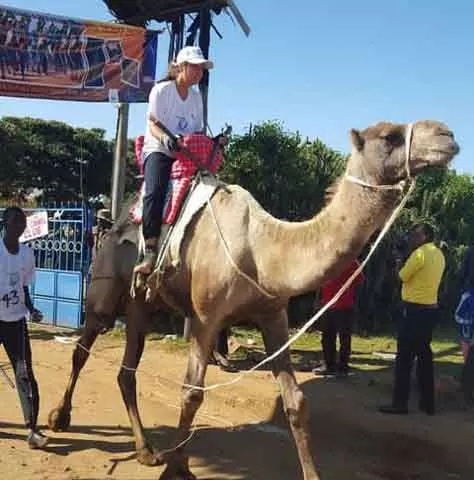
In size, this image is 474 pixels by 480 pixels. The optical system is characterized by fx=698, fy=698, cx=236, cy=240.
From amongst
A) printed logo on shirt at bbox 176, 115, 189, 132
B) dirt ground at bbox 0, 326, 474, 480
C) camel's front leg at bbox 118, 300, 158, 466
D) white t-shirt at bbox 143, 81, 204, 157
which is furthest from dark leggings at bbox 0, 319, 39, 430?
printed logo on shirt at bbox 176, 115, 189, 132

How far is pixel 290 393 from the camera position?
4941 mm

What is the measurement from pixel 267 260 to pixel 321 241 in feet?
1.61

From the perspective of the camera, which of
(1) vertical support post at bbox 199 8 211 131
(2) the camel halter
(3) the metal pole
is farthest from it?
(3) the metal pole

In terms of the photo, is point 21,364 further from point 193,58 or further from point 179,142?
point 193,58

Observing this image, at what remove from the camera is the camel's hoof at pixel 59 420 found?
611 cm

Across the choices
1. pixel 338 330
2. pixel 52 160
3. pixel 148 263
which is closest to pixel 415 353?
pixel 338 330

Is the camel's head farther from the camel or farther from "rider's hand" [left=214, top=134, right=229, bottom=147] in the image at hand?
"rider's hand" [left=214, top=134, right=229, bottom=147]

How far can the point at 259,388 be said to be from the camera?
7.99 metres

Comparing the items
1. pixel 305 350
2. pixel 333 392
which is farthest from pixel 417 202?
pixel 333 392

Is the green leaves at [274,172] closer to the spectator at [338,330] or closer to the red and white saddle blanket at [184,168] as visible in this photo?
the spectator at [338,330]

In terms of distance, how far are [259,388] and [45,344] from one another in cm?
413

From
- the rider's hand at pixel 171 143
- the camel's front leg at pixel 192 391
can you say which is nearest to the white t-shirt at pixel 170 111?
the rider's hand at pixel 171 143

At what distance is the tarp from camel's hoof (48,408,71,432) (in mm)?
6722

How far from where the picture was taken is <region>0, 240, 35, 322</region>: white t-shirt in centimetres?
568
